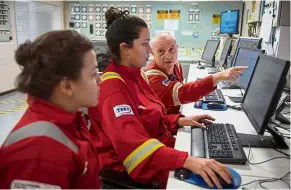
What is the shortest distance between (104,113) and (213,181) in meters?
0.51

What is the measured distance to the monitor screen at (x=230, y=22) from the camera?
4.83 m

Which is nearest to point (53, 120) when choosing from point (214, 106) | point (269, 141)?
point (269, 141)

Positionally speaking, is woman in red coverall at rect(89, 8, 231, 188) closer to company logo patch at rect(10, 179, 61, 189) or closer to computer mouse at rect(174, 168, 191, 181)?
computer mouse at rect(174, 168, 191, 181)

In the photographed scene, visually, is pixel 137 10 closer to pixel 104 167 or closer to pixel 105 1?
pixel 105 1

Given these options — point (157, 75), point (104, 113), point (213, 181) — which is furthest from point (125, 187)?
point (157, 75)

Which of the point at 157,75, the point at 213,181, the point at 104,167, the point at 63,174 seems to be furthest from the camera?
the point at 157,75

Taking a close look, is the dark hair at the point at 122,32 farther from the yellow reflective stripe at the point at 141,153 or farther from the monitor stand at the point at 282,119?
the monitor stand at the point at 282,119

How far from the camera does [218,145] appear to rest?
120 centimetres

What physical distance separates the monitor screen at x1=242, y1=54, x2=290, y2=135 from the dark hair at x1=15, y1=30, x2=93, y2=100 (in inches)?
29.5

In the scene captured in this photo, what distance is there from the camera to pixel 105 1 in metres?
6.26

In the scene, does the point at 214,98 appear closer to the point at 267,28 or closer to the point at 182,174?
the point at 267,28

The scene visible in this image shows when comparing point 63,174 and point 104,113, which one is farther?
point 104,113

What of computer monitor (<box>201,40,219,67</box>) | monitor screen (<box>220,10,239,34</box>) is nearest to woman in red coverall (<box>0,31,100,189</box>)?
computer monitor (<box>201,40,219,67</box>)

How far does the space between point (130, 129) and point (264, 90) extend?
626 millimetres
